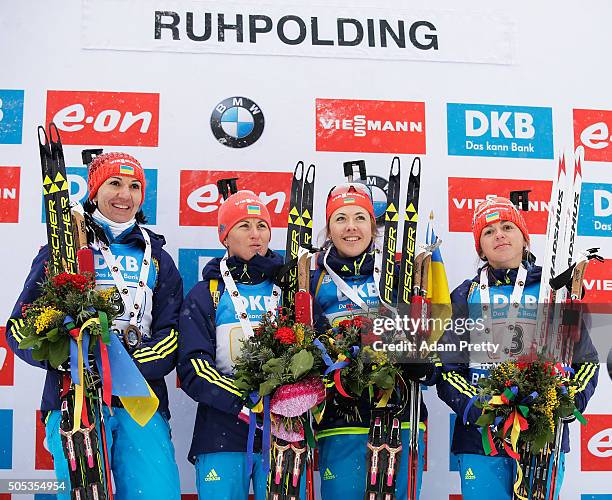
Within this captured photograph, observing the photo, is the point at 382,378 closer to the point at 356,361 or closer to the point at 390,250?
the point at 356,361

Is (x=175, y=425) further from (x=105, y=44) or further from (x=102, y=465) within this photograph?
(x=105, y=44)

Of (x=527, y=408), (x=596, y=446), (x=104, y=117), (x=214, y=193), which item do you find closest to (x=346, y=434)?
(x=527, y=408)

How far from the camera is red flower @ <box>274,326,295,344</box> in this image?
12.9 feet

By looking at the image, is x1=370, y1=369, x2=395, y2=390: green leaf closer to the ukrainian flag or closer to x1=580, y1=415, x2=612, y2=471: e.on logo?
the ukrainian flag

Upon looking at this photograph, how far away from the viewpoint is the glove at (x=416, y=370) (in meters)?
4.24

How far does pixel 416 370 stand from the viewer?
13.9 ft

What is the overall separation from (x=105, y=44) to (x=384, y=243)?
2353 mm

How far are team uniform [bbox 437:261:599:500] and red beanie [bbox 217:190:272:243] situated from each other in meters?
1.21

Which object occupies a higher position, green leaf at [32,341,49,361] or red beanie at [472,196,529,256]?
red beanie at [472,196,529,256]

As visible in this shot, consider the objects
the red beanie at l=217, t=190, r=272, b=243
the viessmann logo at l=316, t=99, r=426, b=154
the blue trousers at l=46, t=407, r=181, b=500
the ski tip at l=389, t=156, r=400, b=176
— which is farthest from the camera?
the viessmann logo at l=316, t=99, r=426, b=154

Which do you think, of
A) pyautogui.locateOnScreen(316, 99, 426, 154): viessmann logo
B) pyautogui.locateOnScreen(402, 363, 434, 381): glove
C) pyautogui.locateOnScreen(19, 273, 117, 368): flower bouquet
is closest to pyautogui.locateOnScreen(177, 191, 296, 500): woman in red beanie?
pyautogui.locateOnScreen(19, 273, 117, 368): flower bouquet

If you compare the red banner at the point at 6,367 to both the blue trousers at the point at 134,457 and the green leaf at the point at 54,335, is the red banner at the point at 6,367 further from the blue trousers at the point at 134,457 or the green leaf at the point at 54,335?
A: the green leaf at the point at 54,335

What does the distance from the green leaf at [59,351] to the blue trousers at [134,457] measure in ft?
1.38

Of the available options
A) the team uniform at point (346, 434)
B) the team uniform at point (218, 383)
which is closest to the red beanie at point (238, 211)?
the team uniform at point (218, 383)
